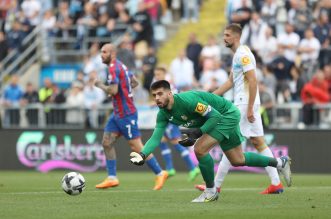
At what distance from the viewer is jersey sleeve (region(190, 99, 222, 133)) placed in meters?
13.8

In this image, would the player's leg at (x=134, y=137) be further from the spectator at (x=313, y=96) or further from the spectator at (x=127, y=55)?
the spectator at (x=127, y=55)

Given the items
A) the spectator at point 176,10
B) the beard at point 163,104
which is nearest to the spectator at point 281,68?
the spectator at point 176,10

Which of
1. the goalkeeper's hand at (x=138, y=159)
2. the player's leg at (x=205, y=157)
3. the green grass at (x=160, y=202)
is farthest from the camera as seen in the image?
the player's leg at (x=205, y=157)

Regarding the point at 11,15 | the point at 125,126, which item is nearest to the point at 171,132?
the point at 125,126

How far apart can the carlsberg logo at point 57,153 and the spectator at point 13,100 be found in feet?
7.24

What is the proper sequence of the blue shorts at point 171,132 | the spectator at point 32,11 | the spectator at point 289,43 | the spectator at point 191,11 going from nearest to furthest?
the blue shorts at point 171,132 < the spectator at point 289,43 < the spectator at point 191,11 < the spectator at point 32,11

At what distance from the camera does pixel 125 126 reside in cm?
1845

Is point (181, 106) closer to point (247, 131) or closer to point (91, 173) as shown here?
point (247, 131)

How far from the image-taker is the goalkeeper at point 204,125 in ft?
44.8

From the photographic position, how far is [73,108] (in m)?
27.9

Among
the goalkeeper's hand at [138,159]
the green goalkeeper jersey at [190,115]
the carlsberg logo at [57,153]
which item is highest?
the green goalkeeper jersey at [190,115]

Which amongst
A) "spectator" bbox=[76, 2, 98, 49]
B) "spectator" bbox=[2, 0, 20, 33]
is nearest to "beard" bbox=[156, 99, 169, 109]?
"spectator" bbox=[76, 2, 98, 49]

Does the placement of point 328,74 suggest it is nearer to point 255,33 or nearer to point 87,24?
point 255,33

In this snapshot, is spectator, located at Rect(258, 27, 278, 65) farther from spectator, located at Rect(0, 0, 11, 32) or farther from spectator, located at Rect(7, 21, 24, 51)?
spectator, located at Rect(0, 0, 11, 32)
